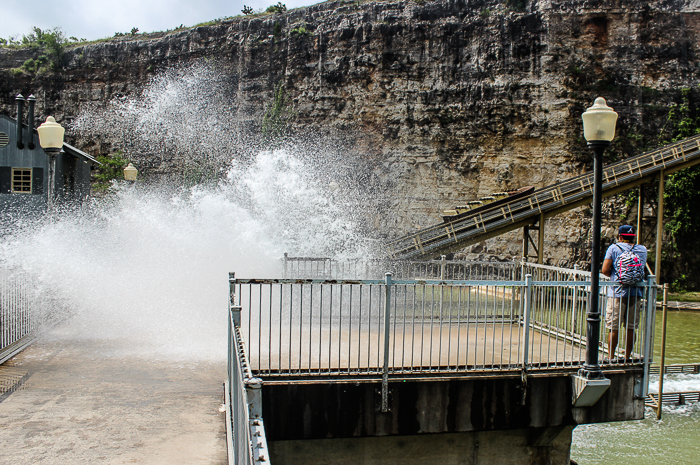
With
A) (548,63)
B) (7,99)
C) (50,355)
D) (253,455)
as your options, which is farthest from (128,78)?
(253,455)

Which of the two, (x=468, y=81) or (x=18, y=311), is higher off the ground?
(x=468, y=81)

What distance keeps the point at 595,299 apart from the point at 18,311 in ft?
30.6

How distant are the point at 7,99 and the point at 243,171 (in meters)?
21.1

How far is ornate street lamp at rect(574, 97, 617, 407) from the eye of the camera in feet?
24.9

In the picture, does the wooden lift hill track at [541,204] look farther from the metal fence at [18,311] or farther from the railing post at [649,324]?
the metal fence at [18,311]

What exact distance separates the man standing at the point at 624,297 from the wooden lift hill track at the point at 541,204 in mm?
9791

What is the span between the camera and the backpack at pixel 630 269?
26.4 feet

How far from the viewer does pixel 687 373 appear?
16.2 meters

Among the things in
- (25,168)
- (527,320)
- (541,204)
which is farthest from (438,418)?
(25,168)

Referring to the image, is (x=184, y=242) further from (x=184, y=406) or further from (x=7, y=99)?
(x=7, y=99)

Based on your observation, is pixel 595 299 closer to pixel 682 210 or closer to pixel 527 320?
pixel 527 320

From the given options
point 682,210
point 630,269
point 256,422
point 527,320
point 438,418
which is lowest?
point 438,418

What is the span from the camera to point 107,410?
687 centimetres

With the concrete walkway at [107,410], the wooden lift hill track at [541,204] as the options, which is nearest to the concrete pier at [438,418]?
the concrete walkway at [107,410]
